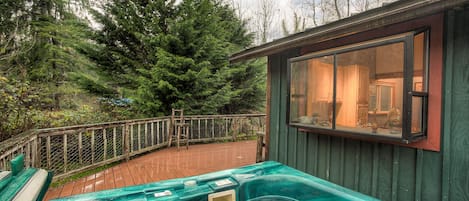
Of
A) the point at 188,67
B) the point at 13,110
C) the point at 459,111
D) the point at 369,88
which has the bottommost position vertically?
the point at 13,110

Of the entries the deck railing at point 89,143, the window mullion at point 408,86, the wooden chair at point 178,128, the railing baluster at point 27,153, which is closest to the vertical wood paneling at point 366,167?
the window mullion at point 408,86

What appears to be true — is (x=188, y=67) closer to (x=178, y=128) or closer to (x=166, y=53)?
(x=166, y=53)

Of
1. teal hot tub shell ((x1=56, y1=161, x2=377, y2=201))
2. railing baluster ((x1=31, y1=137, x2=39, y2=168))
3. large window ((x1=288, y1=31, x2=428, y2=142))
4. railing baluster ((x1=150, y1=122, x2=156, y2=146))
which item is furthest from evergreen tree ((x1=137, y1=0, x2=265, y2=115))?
teal hot tub shell ((x1=56, y1=161, x2=377, y2=201))

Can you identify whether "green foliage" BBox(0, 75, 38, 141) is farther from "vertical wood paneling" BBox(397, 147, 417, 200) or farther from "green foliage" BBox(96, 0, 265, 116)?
"vertical wood paneling" BBox(397, 147, 417, 200)

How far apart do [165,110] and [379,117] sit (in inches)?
217

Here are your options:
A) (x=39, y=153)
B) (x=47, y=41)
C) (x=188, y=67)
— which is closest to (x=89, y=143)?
(x=39, y=153)

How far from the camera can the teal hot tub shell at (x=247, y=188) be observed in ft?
6.43

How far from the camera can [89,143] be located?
12.9 ft

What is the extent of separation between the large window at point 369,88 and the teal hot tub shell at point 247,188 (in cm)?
65

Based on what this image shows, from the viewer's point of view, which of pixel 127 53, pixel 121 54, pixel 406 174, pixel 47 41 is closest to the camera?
pixel 406 174

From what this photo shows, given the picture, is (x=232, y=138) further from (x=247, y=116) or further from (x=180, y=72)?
(x=180, y=72)

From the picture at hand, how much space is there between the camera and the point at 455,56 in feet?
5.89

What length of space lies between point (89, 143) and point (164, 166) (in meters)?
1.45

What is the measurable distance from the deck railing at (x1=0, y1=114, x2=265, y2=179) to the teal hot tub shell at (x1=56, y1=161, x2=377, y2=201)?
157 cm
